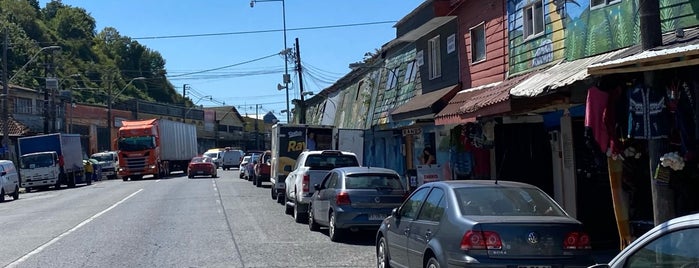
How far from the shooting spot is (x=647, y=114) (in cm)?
809

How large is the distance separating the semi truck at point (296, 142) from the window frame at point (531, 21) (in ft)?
39.1

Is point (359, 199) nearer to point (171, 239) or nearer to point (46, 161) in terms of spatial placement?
point (171, 239)

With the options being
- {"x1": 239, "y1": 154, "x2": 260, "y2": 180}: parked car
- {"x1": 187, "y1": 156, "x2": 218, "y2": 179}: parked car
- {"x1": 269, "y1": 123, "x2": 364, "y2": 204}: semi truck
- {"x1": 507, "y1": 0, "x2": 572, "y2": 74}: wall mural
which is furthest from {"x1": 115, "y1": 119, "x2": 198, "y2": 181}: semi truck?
{"x1": 507, "y1": 0, "x2": 572, "y2": 74}: wall mural

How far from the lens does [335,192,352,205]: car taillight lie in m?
13.9

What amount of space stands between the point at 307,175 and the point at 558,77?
8910mm

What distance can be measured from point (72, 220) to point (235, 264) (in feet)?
31.4

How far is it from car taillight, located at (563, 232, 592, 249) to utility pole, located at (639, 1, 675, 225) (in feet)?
2.69

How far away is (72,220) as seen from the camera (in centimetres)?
1922

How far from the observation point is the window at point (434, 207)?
8297mm

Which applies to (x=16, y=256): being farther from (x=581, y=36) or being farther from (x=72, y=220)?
(x=581, y=36)

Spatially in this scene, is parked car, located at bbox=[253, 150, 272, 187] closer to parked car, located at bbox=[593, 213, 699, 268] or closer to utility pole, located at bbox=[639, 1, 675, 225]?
utility pole, located at bbox=[639, 1, 675, 225]

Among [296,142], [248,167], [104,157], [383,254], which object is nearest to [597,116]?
[383,254]

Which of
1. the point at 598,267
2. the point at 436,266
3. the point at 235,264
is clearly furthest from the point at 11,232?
the point at 598,267

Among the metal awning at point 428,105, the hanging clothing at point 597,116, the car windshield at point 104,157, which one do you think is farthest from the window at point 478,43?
the car windshield at point 104,157
